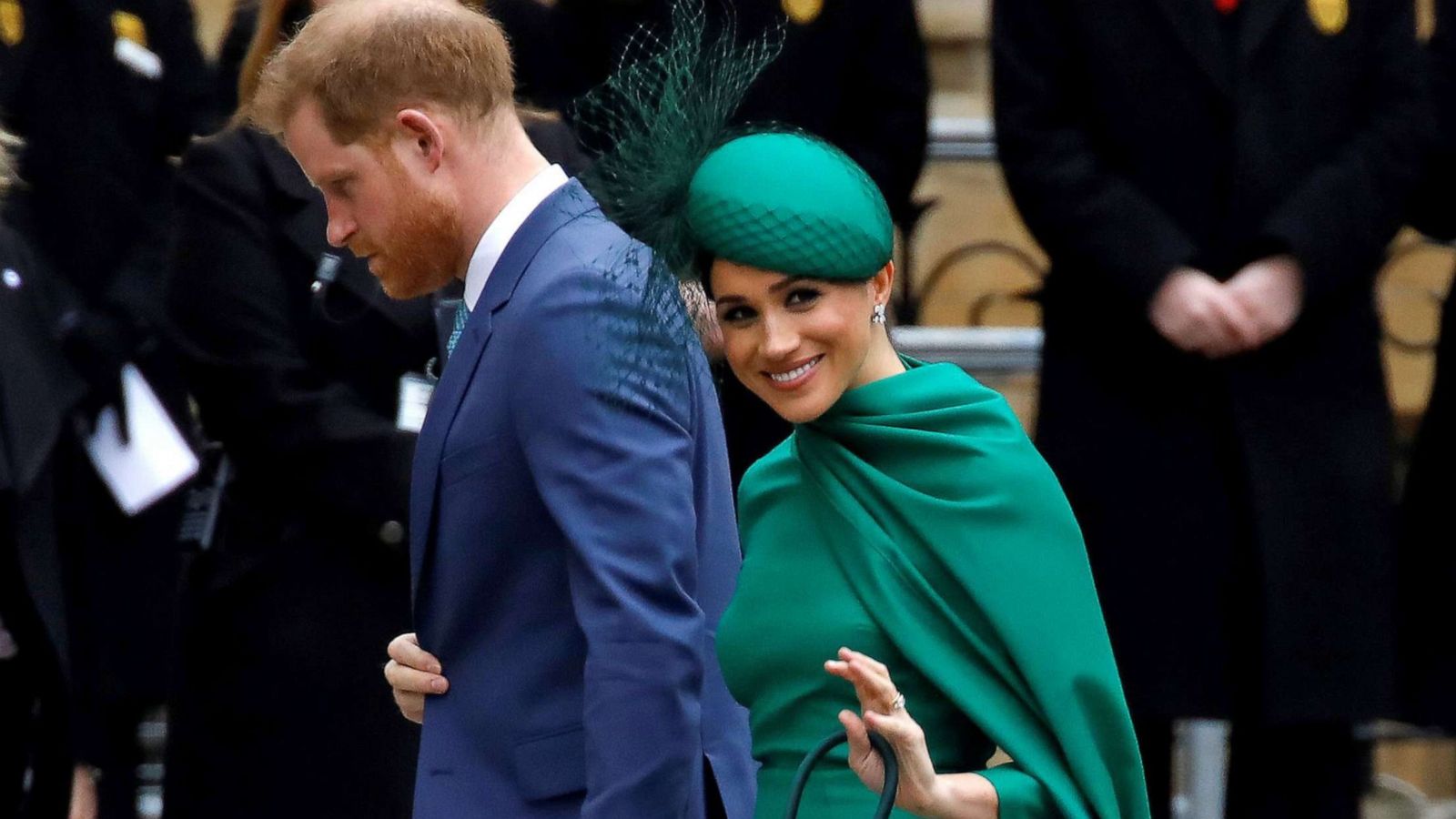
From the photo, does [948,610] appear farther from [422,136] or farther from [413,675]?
[422,136]

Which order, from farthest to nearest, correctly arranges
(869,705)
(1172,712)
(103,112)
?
(103,112) < (1172,712) < (869,705)

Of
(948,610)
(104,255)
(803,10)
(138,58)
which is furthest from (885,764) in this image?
(138,58)

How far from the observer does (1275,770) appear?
4996mm

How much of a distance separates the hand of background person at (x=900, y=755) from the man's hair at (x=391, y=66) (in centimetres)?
97

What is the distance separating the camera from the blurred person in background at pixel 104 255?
213 inches

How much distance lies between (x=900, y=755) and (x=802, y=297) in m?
0.49

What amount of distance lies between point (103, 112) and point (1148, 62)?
6.83 ft

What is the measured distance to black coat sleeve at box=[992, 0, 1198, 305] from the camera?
486 cm

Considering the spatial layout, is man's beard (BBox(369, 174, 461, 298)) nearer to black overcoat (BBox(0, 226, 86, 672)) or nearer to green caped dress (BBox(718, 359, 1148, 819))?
green caped dress (BBox(718, 359, 1148, 819))

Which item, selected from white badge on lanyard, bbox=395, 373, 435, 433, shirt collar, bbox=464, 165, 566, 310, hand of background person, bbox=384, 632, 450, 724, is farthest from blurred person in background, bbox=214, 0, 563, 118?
hand of background person, bbox=384, 632, 450, 724

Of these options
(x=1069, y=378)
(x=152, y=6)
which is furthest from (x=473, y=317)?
(x=152, y=6)

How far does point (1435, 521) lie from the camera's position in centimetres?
511

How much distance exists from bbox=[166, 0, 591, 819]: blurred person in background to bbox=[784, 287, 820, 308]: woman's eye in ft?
6.11

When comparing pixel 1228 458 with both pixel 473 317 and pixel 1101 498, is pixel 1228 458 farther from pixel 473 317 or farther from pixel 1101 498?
pixel 473 317
